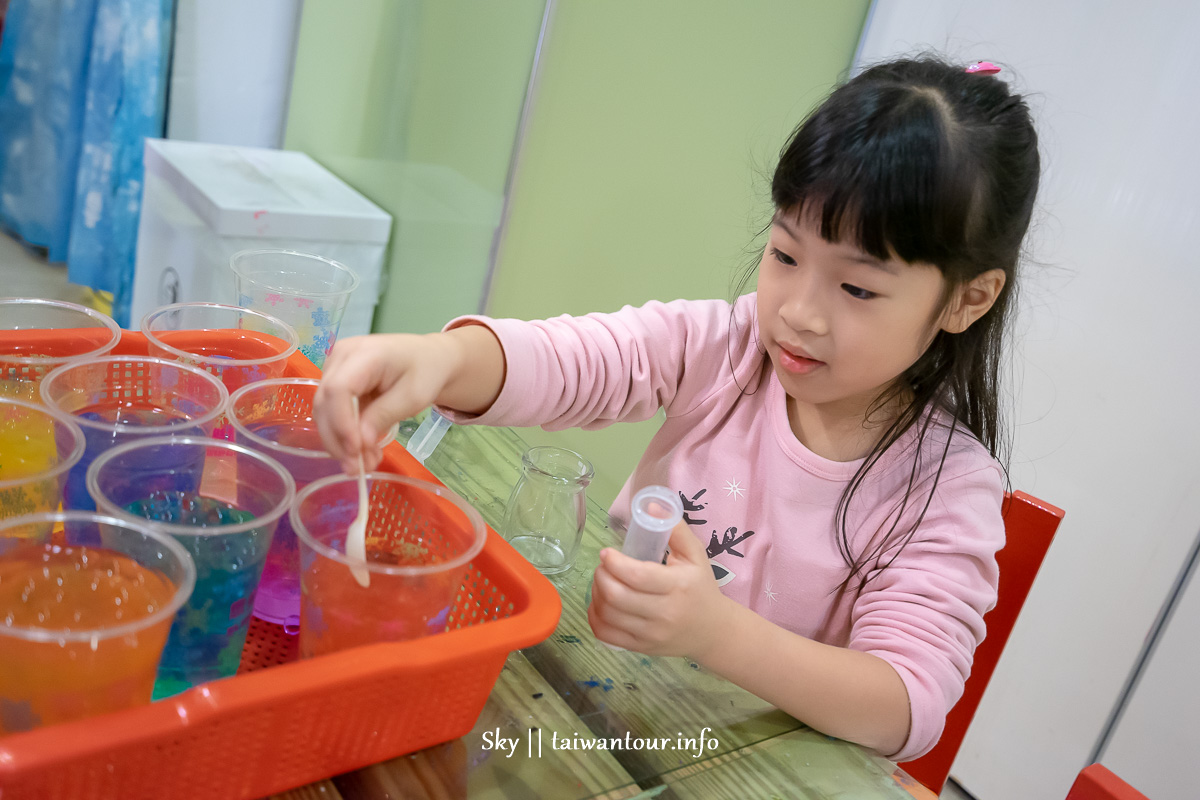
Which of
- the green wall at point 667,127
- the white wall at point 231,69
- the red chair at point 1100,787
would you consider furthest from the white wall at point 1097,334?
the white wall at point 231,69

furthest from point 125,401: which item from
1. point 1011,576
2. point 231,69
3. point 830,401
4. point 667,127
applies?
point 231,69

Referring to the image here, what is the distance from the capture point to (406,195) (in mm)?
2227

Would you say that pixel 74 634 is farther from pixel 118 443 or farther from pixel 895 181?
pixel 895 181

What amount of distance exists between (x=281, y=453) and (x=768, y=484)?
552mm

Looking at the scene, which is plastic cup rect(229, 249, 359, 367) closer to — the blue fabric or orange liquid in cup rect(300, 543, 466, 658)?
orange liquid in cup rect(300, 543, 466, 658)

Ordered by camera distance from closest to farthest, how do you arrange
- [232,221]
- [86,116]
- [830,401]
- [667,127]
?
[830,401] < [667,127] < [232,221] < [86,116]

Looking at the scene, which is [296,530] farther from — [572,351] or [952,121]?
[952,121]

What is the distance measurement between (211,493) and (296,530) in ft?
0.32

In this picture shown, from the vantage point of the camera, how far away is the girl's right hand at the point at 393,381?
0.58 meters

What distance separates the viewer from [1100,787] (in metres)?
0.74

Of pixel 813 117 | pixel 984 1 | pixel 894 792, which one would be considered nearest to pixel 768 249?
pixel 813 117

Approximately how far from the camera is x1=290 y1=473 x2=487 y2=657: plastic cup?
0.51 m

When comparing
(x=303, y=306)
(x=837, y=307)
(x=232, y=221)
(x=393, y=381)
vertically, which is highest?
(x=837, y=307)

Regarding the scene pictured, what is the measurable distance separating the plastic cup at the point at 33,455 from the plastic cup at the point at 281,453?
0.10 meters
